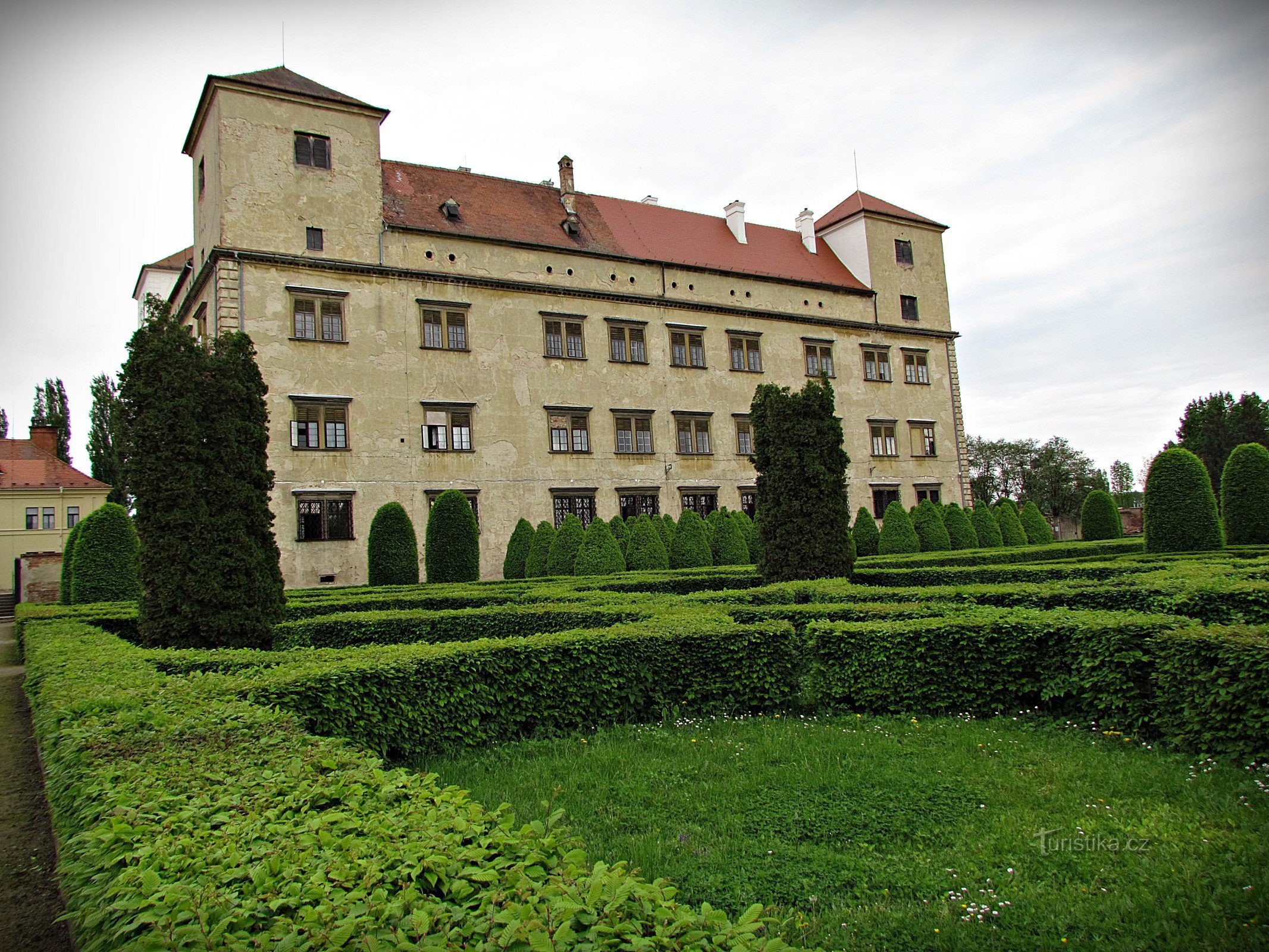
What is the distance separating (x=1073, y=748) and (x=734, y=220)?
35871 mm

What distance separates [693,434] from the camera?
3400 centimetres

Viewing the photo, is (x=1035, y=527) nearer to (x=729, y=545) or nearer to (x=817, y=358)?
(x=817, y=358)

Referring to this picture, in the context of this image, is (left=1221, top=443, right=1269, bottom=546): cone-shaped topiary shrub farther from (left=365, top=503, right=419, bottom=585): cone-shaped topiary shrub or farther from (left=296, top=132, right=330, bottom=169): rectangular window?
(left=296, top=132, right=330, bottom=169): rectangular window

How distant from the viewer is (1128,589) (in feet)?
31.3

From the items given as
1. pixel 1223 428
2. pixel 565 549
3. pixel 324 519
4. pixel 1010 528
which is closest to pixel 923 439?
pixel 1010 528

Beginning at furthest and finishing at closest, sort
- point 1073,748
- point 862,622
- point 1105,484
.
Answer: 1. point 1105,484
2. point 862,622
3. point 1073,748

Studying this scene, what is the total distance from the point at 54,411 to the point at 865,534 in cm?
5083

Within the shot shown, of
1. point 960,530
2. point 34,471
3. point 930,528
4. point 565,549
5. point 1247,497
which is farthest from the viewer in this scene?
point 34,471

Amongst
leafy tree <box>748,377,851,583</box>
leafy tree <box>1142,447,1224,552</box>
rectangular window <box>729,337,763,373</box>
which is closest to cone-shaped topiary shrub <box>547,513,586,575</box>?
leafy tree <box>748,377,851,583</box>

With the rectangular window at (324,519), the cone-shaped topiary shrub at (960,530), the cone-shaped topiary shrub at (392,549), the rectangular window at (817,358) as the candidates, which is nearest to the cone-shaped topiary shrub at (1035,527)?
the cone-shaped topiary shrub at (960,530)

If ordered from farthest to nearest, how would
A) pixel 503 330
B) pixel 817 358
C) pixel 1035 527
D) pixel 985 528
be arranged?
pixel 817 358, pixel 1035 527, pixel 985 528, pixel 503 330

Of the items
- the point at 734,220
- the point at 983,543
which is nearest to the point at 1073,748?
the point at 983,543

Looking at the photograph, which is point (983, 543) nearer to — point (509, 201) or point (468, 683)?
point (509, 201)

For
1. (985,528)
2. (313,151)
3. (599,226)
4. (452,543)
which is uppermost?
(313,151)
